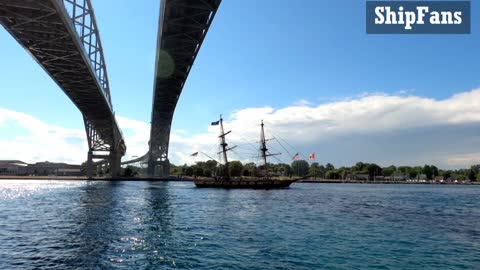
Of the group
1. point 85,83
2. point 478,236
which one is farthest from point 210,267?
point 85,83

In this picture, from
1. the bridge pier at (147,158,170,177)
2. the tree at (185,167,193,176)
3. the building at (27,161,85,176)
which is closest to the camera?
the bridge pier at (147,158,170,177)

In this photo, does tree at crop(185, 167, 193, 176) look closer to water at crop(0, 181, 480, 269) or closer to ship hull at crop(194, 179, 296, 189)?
ship hull at crop(194, 179, 296, 189)

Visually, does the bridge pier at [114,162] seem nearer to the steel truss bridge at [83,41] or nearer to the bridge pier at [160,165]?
the bridge pier at [160,165]

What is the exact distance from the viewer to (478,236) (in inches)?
756

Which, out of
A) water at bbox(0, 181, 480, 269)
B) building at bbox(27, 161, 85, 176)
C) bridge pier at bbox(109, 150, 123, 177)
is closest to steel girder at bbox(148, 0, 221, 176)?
water at bbox(0, 181, 480, 269)

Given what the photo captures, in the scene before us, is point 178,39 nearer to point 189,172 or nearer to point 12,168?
point 189,172

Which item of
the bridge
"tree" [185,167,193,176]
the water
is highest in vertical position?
the bridge

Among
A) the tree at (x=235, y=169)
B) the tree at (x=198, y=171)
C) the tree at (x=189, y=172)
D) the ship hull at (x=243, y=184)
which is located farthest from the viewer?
the tree at (x=189, y=172)

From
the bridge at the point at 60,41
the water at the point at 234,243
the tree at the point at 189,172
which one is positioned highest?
the bridge at the point at 60,41

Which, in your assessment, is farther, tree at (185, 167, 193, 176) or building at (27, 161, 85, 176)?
tree at (185, 167, 193, 176)

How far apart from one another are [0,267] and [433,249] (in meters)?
15.7

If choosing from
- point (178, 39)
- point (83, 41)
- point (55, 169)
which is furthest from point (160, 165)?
point (178, 39)

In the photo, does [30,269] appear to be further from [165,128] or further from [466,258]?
[165,128]

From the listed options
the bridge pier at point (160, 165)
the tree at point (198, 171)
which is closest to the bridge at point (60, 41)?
the bridge pier at point (160, 165)
